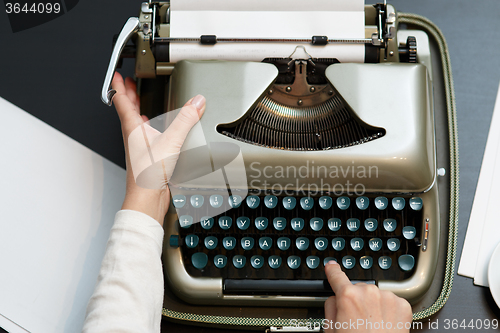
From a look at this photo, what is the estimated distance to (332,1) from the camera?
1.47m

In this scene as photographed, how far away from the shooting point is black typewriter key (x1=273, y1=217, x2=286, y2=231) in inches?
57.3

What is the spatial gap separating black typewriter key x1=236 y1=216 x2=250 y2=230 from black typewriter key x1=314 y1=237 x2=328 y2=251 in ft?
0.76

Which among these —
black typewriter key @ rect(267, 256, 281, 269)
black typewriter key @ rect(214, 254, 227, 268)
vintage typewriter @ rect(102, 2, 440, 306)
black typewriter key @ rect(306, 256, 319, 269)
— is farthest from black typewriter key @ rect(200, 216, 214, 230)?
black typewriter key @ rect(306, 256, 319, 269)

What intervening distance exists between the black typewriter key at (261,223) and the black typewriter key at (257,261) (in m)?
0.11

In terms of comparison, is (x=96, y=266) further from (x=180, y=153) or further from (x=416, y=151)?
(x=416, y=151)

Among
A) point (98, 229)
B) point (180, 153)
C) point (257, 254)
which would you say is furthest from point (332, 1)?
point (98, 229)

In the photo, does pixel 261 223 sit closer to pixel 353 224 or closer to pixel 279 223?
pixel 279 223

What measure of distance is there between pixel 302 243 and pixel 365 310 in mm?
286

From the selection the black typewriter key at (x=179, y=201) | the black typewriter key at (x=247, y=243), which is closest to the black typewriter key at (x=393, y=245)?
the black typewriter key at (x=247, y=243)

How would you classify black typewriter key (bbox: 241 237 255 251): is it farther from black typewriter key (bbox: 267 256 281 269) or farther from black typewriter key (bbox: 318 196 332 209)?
black typewriter key (bbox: 318 196 332 209)

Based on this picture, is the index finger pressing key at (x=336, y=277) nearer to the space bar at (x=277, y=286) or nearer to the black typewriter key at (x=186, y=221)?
the space bar at (x=277, y=286)

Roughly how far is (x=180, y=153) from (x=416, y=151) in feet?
2.37

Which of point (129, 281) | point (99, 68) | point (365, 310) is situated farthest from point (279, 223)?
point (99, 68)

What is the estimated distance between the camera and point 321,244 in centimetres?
147
